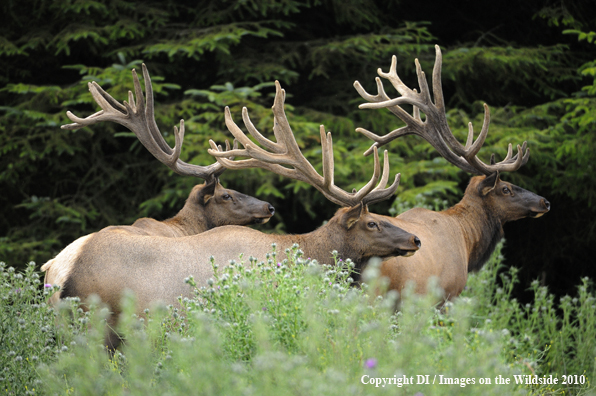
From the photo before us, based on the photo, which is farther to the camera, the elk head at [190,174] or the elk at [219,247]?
the elk head at [190,174]

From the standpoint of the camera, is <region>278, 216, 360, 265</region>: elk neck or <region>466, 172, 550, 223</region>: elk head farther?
<region>466, 172, 550, 223</region>: elk head

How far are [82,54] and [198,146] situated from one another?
3.58 meters

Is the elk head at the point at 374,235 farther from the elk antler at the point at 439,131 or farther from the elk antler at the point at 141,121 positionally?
the elk antler at the point at 141,121

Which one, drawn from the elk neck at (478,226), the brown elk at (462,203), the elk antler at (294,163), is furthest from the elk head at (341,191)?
the elk neck at (478,226)

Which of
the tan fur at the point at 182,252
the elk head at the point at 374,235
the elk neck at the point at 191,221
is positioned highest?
the elk head at the point at 374,235

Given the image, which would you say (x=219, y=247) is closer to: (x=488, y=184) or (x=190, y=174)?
(x=190, y=174)

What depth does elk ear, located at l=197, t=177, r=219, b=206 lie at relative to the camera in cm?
576

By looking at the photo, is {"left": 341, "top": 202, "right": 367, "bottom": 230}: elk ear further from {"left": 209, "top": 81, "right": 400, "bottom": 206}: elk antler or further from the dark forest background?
the dark forest background

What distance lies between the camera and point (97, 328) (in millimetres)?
2375

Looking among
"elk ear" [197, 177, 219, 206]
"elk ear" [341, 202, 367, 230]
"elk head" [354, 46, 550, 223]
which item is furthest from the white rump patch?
"elk head" [354, 46, 550, 223]

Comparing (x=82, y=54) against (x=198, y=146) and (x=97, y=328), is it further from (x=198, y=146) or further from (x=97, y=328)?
(x=97, y=328)

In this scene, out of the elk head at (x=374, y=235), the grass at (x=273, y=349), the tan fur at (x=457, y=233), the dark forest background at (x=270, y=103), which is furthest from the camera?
the dark forest background at (x=270, y=103)

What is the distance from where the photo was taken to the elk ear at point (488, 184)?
19.0ft

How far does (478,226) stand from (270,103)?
14.5 feet
